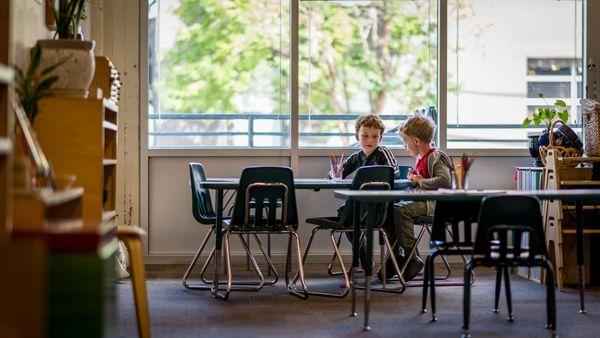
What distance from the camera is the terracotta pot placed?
Result: 3.90 meters

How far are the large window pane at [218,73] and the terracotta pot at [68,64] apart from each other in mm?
3011

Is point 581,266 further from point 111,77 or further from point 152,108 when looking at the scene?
point 152,108

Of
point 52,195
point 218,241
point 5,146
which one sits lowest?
point 218,241

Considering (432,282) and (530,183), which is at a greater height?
(530,183)

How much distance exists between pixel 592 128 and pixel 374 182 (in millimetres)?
1775

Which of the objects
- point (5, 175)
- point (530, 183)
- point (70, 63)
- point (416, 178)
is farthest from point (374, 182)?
point (5, 175)

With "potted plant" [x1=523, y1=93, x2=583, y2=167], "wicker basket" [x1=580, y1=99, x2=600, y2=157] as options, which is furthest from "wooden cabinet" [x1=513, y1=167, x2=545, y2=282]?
"wicker basket" [x1=580, y1=99, x2=600, y2=157]

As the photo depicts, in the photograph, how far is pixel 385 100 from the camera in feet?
24.4

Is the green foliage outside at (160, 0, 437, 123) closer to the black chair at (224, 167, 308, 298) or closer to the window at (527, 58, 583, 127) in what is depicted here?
the window at (527, 58, 583, 127)

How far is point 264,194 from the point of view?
5219mm

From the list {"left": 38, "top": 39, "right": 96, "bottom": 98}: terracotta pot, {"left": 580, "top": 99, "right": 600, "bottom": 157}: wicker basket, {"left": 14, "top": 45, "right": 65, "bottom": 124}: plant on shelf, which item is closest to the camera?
{"left": 14, "top": 45, "right": 65, "bottom": 124}: plant on shelf

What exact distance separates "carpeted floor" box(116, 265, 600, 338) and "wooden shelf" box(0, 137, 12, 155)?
172 centimetres

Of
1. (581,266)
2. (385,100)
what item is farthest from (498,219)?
(385,100)

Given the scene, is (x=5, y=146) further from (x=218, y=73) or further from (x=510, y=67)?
→ (x=510, y=67)
